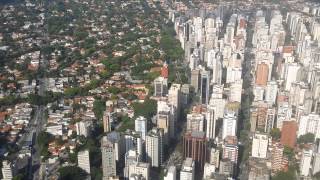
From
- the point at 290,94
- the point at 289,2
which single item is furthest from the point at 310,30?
the point at 290,94

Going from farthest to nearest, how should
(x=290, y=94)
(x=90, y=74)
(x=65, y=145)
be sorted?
(x=90, y=74) < (x=290, y=94) < (x=65, y=145)

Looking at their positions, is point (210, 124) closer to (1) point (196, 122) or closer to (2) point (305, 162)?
(1) point (196, 122)

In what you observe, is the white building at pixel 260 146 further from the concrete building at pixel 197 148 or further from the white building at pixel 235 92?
the white building at pixel 235 92

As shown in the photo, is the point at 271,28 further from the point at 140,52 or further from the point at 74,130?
the point at 74,130

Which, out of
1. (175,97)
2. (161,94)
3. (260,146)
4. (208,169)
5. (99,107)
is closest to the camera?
(208,169)

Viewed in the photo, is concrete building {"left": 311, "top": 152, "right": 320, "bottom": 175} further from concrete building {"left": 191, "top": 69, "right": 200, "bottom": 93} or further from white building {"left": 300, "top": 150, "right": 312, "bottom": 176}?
concrete building {"left": 191, "top": 69, "right": 200, "bottom": 93}

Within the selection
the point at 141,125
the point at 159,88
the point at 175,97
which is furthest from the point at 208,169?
the point at 159,88

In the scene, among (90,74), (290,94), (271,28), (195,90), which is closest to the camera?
(290,94)

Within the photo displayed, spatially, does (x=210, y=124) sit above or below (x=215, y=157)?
above
